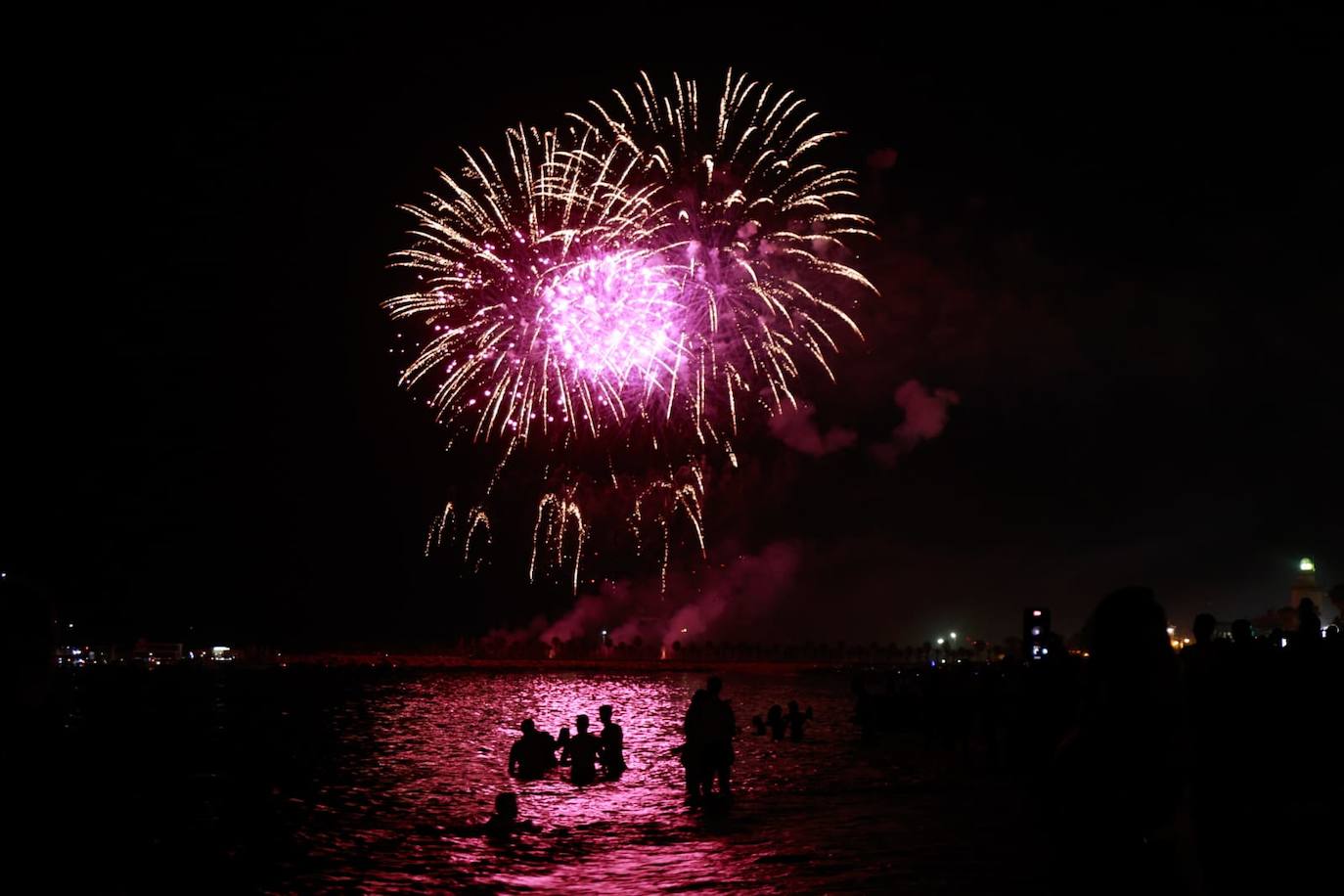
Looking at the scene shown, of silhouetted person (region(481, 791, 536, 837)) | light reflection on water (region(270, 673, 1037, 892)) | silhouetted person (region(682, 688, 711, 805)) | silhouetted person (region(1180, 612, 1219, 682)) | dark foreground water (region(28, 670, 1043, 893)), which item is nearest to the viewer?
silhouetted person (region(1180, 612, 1219, 682))

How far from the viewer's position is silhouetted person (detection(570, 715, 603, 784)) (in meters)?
16.5

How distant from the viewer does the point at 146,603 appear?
5359 inches

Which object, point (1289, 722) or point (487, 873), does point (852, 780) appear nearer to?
point (1289, 722)

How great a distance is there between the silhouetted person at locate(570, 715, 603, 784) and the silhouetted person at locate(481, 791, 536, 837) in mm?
3739

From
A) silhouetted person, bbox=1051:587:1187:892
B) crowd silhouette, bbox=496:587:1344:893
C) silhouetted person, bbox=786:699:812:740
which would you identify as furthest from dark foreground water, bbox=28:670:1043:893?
silhouetted person, bbox=1051:587:1187:892

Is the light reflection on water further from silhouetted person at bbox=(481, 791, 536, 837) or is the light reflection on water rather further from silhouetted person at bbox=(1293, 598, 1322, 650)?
silhouetted person at bbox=(1293, 598, 1322, 650)

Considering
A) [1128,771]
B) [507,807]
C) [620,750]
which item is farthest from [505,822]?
[1128,771]

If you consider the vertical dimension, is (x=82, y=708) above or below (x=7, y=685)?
below

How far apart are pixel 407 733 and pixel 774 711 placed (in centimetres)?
854

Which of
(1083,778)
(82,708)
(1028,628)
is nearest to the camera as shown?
(1083,778)

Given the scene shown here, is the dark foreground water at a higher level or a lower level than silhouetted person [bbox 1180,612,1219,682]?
lower

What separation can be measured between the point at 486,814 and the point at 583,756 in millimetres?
2901

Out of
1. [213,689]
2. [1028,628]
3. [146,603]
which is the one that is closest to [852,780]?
[1028,628]

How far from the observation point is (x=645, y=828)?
12586mm
